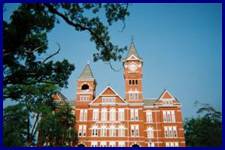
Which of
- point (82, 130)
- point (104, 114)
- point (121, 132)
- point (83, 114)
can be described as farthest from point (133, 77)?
point (82, 130)

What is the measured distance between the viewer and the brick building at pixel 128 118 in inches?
961

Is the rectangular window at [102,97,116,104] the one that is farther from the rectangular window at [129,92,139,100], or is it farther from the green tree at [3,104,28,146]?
the green tree at [3,104,28,146]

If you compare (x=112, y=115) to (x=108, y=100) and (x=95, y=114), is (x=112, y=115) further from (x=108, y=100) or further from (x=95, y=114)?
(x=95, y=114)

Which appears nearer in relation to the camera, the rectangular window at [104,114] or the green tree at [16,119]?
the green tree at [16,119]

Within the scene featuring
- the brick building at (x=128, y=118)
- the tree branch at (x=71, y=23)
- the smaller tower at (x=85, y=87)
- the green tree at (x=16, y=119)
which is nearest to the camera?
the tree branch at (x=71, y=23)

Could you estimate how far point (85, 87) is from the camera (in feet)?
91.1

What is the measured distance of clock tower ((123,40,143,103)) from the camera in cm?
2645

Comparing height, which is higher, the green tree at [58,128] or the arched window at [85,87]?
the arched window at [85,87]

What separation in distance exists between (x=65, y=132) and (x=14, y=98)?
12.6 metres

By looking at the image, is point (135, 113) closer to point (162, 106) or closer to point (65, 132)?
point (162, 106)

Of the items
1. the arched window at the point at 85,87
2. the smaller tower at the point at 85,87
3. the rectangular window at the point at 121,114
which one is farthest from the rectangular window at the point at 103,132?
the arched window at the point at 85,87

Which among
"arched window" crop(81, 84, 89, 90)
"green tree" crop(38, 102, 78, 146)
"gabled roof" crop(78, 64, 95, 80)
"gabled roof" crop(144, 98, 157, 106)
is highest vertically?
"gabled roof" crop(78, 64, 95, 80)

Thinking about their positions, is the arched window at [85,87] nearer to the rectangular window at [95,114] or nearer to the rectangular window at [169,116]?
the rectangular window at [95,114]

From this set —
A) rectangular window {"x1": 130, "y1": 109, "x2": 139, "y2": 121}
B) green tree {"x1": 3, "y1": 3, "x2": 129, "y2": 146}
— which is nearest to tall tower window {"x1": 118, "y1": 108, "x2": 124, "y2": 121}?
rectangular window {"x1": 130, "y1": 109, "x2": 139, "y2": 121}
